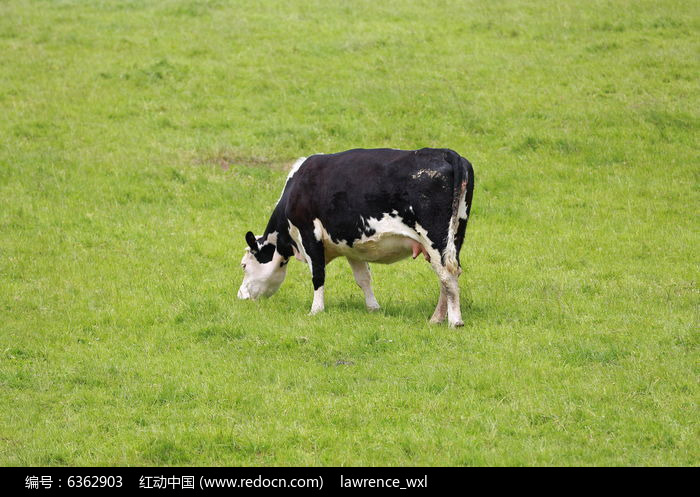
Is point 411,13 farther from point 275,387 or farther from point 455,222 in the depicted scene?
point 275,387

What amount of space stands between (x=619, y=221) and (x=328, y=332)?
7.74 m

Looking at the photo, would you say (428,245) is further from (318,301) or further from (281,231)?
(281,231)

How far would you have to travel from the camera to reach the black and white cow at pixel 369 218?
40.0 ft

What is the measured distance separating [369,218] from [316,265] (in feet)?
4.56

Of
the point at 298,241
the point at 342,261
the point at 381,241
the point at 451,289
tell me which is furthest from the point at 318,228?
→ the point at 342,261

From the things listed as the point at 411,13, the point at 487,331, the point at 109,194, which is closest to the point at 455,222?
the point at 487,331

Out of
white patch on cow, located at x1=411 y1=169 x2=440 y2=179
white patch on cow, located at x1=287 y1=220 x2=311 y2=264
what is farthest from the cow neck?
white patch on cow, located at x1=411 y1=169 x2=440 y2=179

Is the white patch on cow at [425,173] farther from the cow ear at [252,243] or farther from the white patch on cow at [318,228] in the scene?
the cow ear at [252,243]

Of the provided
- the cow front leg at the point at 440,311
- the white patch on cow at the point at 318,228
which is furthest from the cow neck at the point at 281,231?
the cow front leg at the point at 440,311

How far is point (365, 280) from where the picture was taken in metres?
13.8

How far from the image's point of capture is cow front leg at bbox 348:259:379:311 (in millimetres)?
13750

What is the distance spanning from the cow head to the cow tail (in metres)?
3.35

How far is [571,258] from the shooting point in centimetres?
1569

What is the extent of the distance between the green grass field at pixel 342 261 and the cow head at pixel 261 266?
0.30 meters
